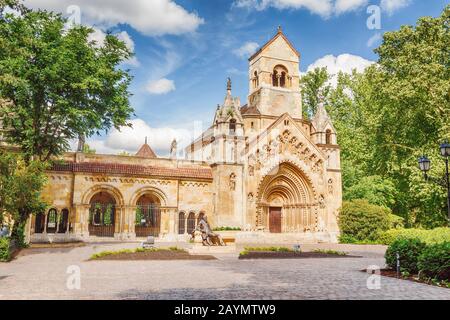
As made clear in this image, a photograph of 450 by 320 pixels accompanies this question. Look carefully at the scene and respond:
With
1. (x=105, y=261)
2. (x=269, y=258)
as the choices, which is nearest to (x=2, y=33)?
(x=105, y=261)

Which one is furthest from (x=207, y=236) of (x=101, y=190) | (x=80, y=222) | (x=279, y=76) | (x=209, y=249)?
(x=279, y=76)

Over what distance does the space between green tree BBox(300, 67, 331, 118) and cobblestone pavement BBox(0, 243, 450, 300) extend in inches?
1387

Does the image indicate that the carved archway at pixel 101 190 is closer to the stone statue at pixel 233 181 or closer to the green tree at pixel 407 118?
the stone statue at pixel 233 181

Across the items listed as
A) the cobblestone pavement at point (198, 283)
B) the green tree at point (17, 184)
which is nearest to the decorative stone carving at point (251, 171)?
the cobblestone pavement at point (198, 283)

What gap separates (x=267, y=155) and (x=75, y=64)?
16.6 meters

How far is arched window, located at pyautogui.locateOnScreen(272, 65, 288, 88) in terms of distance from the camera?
36.4 m

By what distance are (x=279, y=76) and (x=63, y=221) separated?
2299 cm

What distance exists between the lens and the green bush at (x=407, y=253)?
12.8 meters

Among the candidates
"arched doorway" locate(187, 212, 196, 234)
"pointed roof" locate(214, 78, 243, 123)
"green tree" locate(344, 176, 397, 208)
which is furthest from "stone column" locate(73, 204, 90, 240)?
"green tree" locate(344, 176, 397, 208)

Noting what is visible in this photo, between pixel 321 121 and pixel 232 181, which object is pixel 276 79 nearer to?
pixel 321 121

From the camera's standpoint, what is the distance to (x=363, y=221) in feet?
97.3

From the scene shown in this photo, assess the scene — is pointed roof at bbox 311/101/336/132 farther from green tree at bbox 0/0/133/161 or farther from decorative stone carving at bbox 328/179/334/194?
green tree at bbox 0/0/133/161
